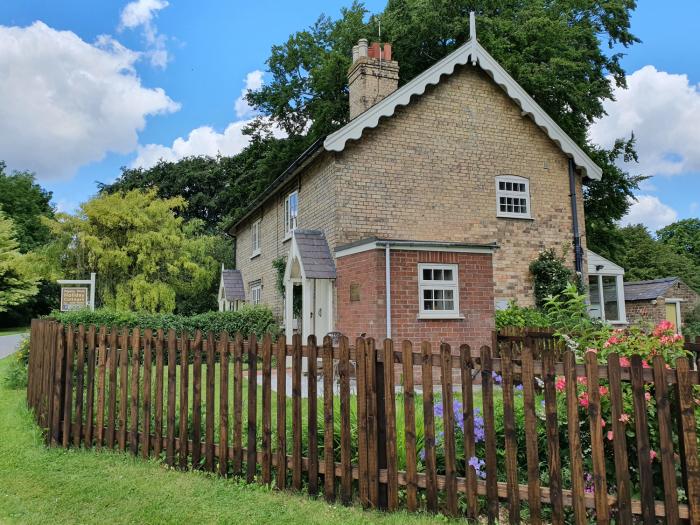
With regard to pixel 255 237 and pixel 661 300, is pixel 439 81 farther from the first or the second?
pixel 661 300

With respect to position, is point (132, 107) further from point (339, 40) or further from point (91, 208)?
point (339, 40)

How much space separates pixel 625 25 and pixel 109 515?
29787 millimetres

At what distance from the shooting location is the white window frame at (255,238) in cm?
2160

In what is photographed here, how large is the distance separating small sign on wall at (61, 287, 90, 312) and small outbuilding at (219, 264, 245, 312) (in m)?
8.22

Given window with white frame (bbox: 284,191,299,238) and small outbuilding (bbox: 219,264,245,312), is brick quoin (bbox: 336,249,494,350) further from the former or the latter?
small outbuilding (bbox: 219,264,245,312)

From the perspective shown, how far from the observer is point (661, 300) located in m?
29.7

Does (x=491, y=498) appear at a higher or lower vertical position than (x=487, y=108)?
lower

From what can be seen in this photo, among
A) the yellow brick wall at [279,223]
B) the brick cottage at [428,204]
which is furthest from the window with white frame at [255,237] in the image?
the brick cottage at [428,204]

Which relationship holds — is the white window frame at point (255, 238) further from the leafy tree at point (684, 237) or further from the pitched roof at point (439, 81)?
the leafy tree at point (684, 237)

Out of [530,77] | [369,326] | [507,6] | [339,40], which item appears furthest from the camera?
[339,40]

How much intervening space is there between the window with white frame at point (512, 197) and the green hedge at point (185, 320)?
8.01 meters

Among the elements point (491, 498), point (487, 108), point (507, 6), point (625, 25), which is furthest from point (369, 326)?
point (625, 25)

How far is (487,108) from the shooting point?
1570cm

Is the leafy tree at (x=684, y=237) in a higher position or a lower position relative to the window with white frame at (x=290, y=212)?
higher
